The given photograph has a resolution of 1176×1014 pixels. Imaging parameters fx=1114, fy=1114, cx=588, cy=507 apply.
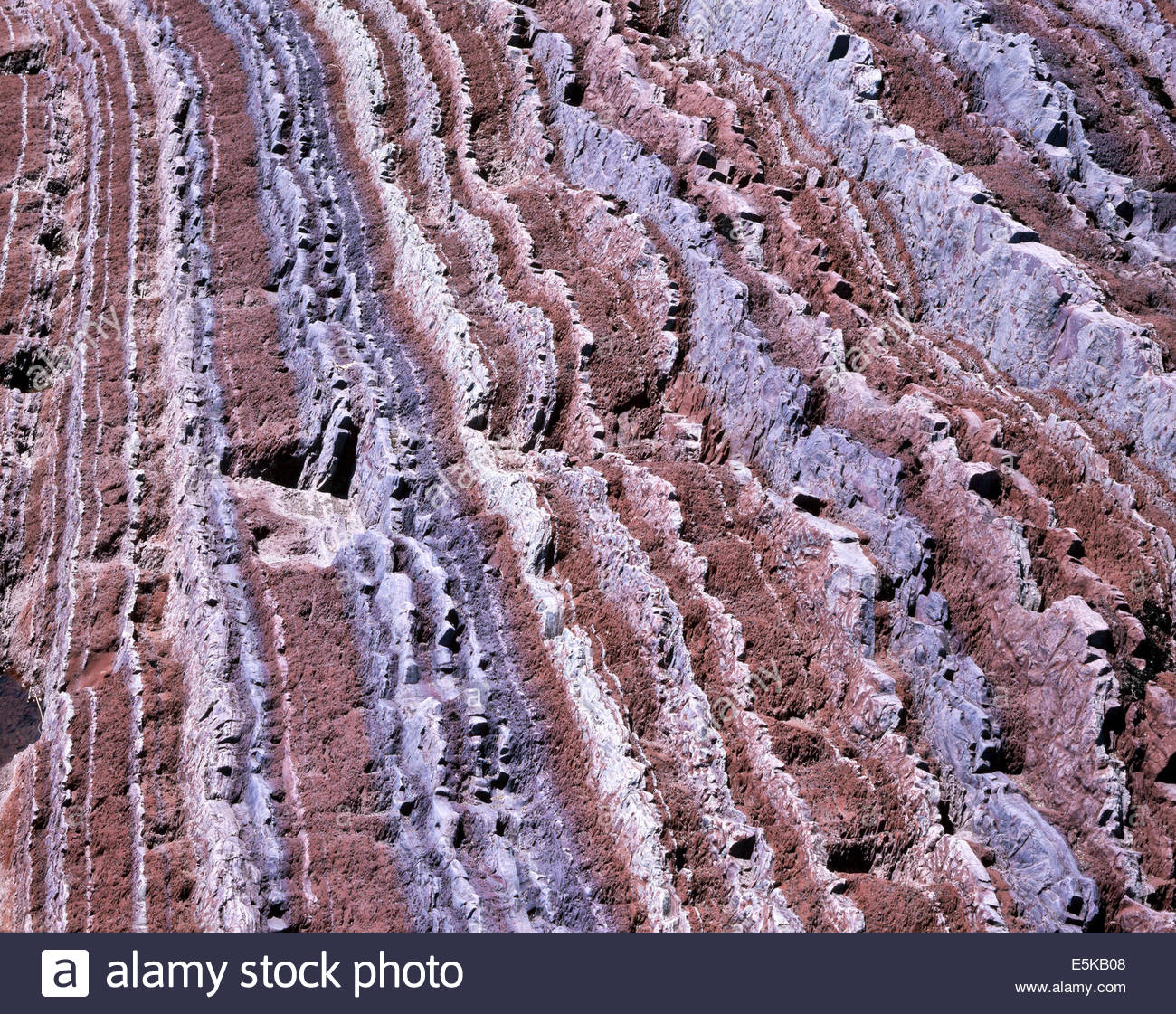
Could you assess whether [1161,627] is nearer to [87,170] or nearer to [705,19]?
[705,19]

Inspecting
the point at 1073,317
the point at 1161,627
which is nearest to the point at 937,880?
the point at 1161,627
